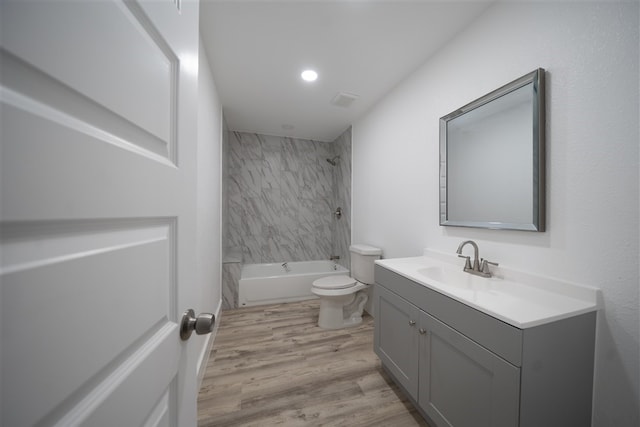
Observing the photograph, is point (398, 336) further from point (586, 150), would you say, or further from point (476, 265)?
point (586, 150)

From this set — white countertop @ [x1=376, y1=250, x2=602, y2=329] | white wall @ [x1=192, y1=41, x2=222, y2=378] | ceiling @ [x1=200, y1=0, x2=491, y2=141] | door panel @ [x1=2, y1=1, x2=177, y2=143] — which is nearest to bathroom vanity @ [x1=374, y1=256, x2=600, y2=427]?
white countertop @ [x1=376, y1=250, x2=602, y2=329]

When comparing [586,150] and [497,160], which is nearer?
[586,150]

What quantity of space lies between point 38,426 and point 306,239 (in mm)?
3409

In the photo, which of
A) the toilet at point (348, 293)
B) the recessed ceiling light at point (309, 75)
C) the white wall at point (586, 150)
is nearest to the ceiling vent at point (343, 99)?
the recessed ceiling light at point (309, 75)

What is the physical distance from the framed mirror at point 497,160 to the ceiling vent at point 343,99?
3.13ft

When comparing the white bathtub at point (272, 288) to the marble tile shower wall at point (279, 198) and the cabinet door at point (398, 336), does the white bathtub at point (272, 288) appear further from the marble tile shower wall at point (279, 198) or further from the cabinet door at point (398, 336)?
the cabinet door at point (398, 336)

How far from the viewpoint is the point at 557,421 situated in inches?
32.9

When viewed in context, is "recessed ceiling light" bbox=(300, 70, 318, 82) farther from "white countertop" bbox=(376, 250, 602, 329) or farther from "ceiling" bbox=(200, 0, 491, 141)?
"white countertop" bbox=(376, 250, 602, 329)

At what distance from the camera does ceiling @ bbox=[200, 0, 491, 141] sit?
1306 mm

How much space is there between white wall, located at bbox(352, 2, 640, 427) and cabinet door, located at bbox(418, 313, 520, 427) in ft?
1.48

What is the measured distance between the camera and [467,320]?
97 cm

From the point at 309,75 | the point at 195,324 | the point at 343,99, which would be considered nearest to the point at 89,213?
the point at 195,324

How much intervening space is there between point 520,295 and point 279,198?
9.90ft

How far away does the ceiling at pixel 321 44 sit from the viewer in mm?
1306
